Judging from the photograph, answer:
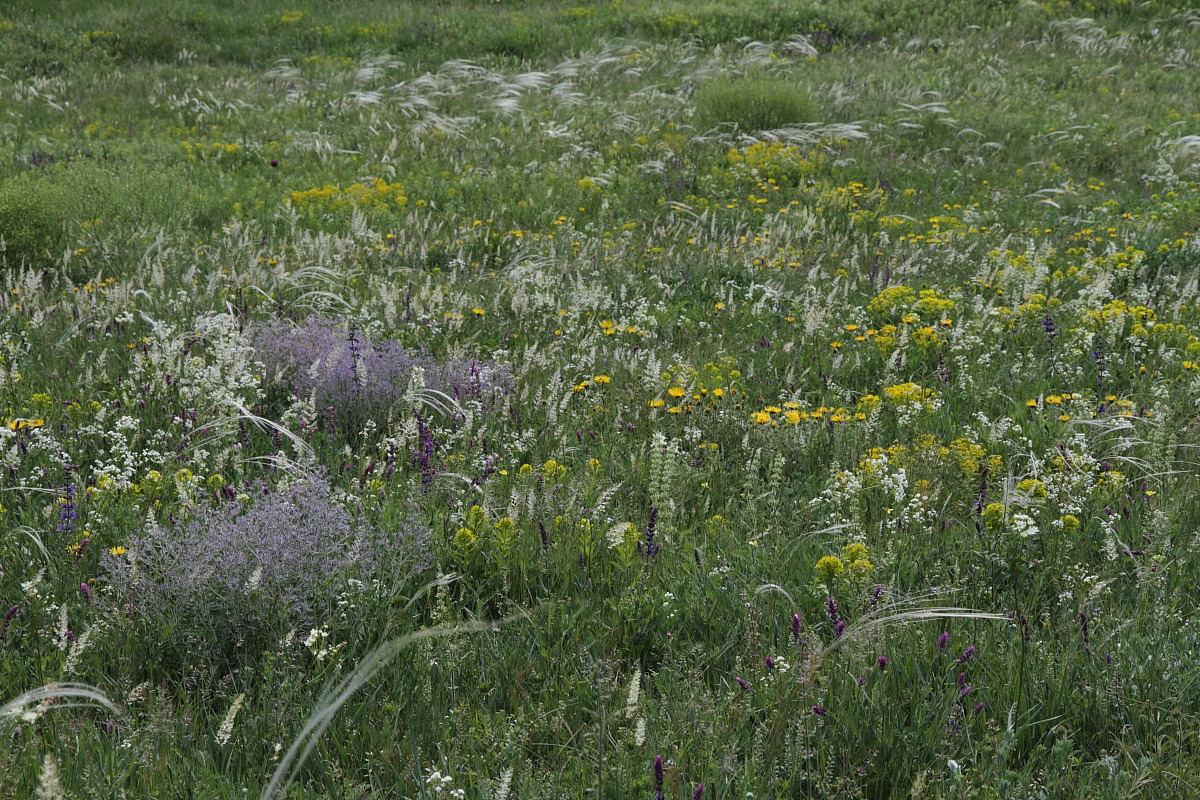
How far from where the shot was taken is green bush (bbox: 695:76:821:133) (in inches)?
459

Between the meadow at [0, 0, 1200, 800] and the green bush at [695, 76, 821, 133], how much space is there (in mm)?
2354

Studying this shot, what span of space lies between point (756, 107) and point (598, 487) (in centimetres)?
980

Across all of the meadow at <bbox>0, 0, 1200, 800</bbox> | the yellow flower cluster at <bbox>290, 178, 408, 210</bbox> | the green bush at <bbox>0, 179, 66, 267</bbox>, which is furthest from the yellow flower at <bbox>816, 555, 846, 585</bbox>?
the yellow flower cluster at <bbox>290, 178, 408, 210</bbox>

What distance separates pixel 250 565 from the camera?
2.35 m

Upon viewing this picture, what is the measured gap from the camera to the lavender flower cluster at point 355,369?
3912mm

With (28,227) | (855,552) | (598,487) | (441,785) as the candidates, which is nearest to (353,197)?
(28,227)

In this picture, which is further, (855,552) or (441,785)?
(855,552)

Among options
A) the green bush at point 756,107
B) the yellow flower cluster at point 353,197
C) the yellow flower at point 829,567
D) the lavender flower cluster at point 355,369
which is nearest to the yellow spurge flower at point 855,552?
the yellow flower at point 829,567

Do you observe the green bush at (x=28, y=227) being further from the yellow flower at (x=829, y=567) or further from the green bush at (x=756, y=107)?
the green bush at (x=756, y=107)

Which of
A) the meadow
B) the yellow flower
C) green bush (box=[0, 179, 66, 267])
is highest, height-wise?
green bush (box=[0, 179, 66, 267])

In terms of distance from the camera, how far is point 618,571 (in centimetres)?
273

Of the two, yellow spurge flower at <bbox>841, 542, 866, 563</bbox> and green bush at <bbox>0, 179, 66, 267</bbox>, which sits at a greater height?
green bush at <bbox>0, 179, 66, 267</bbox>

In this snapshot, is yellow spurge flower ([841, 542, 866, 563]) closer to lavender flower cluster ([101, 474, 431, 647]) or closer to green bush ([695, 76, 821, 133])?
lavender flower cluster ([101, 474, 431, 647])

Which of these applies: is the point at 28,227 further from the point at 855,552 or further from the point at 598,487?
the point at 855,552
